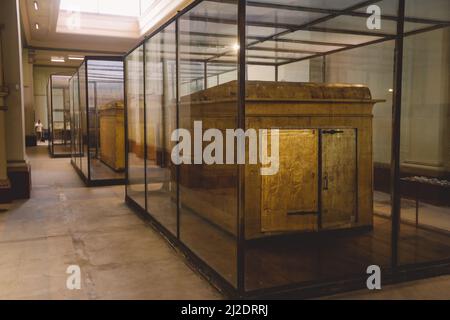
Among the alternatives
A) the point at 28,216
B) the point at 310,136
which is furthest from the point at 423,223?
the point at 28,216

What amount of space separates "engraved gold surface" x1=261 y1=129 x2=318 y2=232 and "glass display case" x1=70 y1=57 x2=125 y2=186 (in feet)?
16.6

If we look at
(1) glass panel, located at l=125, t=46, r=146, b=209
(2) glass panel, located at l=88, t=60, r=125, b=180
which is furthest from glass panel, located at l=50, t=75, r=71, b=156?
(1) glass panel, located at l=125, t=46, r=146, b=209

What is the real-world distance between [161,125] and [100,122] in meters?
5.68

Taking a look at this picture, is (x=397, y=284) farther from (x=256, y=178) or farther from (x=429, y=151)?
(x=429, y=151)

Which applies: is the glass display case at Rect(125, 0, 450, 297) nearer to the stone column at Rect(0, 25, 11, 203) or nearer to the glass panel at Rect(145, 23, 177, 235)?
the glass panel at Rect(145, 23, 177, 235)

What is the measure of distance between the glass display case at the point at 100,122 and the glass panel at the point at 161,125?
2582 millimetres

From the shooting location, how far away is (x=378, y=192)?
695cm

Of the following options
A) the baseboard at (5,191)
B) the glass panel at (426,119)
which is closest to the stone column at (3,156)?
the baseboard at (5,191)

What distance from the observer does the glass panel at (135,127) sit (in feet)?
21.5

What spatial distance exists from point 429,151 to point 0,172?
21.8 ft

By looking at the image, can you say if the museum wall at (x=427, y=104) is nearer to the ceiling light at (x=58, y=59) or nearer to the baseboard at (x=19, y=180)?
the baseboard at (x=19, y=180)

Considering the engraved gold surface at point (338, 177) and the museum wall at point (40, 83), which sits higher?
the museum wall at point (40, 83)

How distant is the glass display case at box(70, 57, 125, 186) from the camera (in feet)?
30.1

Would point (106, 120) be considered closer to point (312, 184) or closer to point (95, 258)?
point (95, 258)
